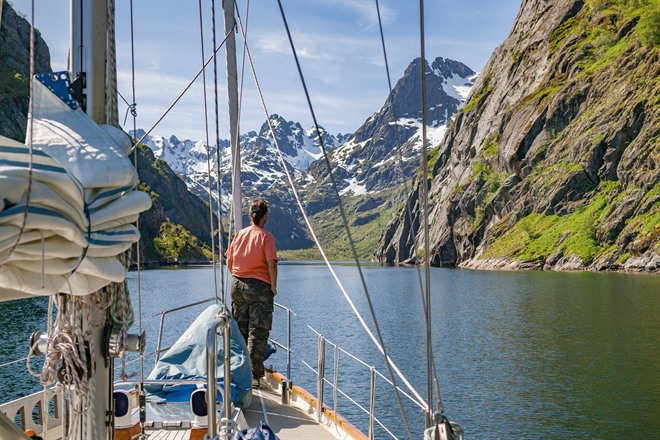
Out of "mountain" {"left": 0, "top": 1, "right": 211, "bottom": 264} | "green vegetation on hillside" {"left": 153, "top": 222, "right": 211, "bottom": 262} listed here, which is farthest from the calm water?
"green vegetation on hillside" {"left": 153, "top": 222, "right": 211, "bottom": 262}

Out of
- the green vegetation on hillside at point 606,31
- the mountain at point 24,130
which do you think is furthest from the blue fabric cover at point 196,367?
the green vegetation on hillside at point 606,31

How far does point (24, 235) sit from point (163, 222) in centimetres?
16901

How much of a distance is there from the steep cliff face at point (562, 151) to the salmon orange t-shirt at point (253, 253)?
227ft

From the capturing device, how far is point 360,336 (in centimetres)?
3206

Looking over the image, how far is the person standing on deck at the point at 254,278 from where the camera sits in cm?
786

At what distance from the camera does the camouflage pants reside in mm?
7973

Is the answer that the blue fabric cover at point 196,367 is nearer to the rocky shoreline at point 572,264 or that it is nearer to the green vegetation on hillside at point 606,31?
the rocky shoreline at point 572,264

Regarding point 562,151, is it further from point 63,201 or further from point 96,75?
point 63,201

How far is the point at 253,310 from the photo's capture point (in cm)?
801

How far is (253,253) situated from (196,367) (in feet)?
5.46

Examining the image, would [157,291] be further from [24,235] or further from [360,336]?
[24,235]

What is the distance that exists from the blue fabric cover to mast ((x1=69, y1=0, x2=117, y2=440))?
2885 millimetres

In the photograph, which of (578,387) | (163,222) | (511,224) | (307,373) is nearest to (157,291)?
(307,373)

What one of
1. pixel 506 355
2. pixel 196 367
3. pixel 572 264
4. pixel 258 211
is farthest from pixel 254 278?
pixel 572 264
